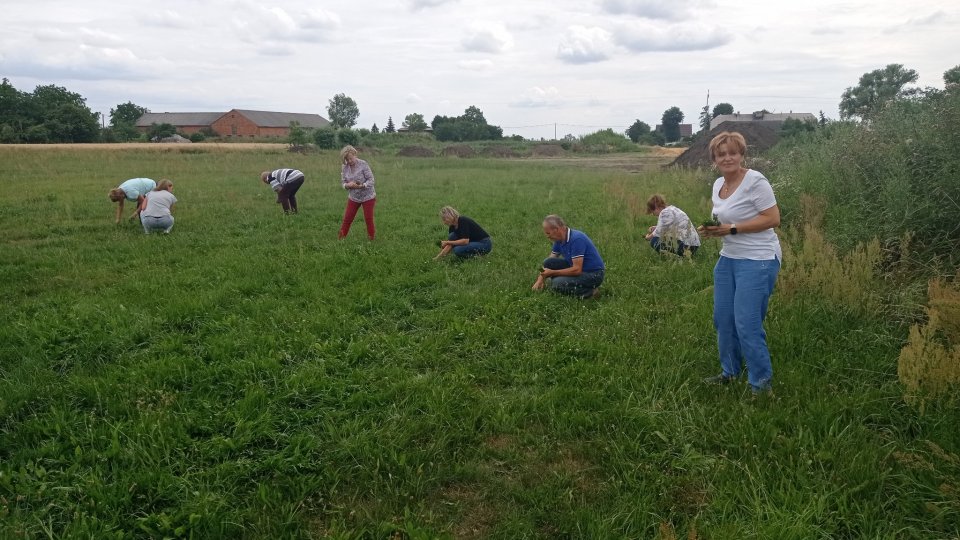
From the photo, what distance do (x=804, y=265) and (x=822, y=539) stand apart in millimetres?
3935

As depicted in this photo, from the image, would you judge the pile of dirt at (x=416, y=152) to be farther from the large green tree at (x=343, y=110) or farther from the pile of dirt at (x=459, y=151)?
the large green tree at (x=343, y=110)

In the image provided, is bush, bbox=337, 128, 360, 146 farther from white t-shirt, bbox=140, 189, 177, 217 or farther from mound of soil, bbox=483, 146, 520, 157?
white t-shirt, bbox=140, 189, 177, 217

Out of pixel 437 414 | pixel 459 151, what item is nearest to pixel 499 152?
pixel 459 151

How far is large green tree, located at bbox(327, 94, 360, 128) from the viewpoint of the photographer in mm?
99000

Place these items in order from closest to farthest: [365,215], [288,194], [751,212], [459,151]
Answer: [751,212]
[365,215]
[288,194]
[459,151]

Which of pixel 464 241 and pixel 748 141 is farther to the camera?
pixel 748 141

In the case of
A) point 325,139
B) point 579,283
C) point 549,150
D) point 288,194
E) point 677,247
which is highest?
point 325,139

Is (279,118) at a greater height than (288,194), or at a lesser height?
greater

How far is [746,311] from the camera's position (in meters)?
3.88

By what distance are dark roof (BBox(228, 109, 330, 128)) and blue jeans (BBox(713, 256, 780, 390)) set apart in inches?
3527

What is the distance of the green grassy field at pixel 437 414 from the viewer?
299 cm

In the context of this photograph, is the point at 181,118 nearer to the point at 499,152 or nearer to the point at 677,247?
the point at 499,152

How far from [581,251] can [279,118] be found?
4014 inches

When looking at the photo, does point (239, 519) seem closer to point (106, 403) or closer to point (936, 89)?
point (106, 403)
